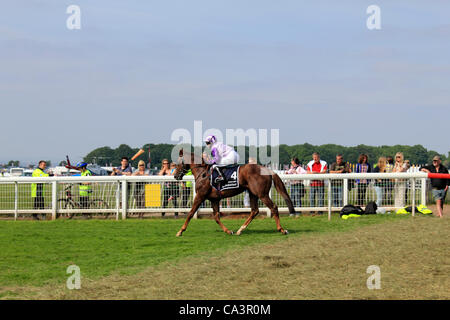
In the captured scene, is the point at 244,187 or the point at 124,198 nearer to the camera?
the point at 244,187

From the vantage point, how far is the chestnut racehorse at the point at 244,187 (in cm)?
1145

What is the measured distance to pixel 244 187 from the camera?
460 inches

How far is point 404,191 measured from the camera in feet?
48.7

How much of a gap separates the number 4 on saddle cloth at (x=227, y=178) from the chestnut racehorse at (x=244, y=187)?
0.24 feet

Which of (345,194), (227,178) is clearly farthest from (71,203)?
(345,194)

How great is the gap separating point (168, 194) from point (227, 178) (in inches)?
153

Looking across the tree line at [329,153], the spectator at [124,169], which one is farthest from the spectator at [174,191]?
the tree line at [329,153]

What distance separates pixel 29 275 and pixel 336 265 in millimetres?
3737

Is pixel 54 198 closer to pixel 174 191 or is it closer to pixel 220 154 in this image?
pixel 174 191

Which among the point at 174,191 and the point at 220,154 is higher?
the point at 220,154

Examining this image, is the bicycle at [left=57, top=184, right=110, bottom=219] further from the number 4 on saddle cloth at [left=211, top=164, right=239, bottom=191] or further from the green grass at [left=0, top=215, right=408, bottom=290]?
the number 4 on saddle cloth at [left=211, top=164, right=239, bottom=191]

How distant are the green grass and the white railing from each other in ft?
1.90

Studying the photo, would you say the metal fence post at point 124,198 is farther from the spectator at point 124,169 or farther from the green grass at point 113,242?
the spectator at point 124,169
